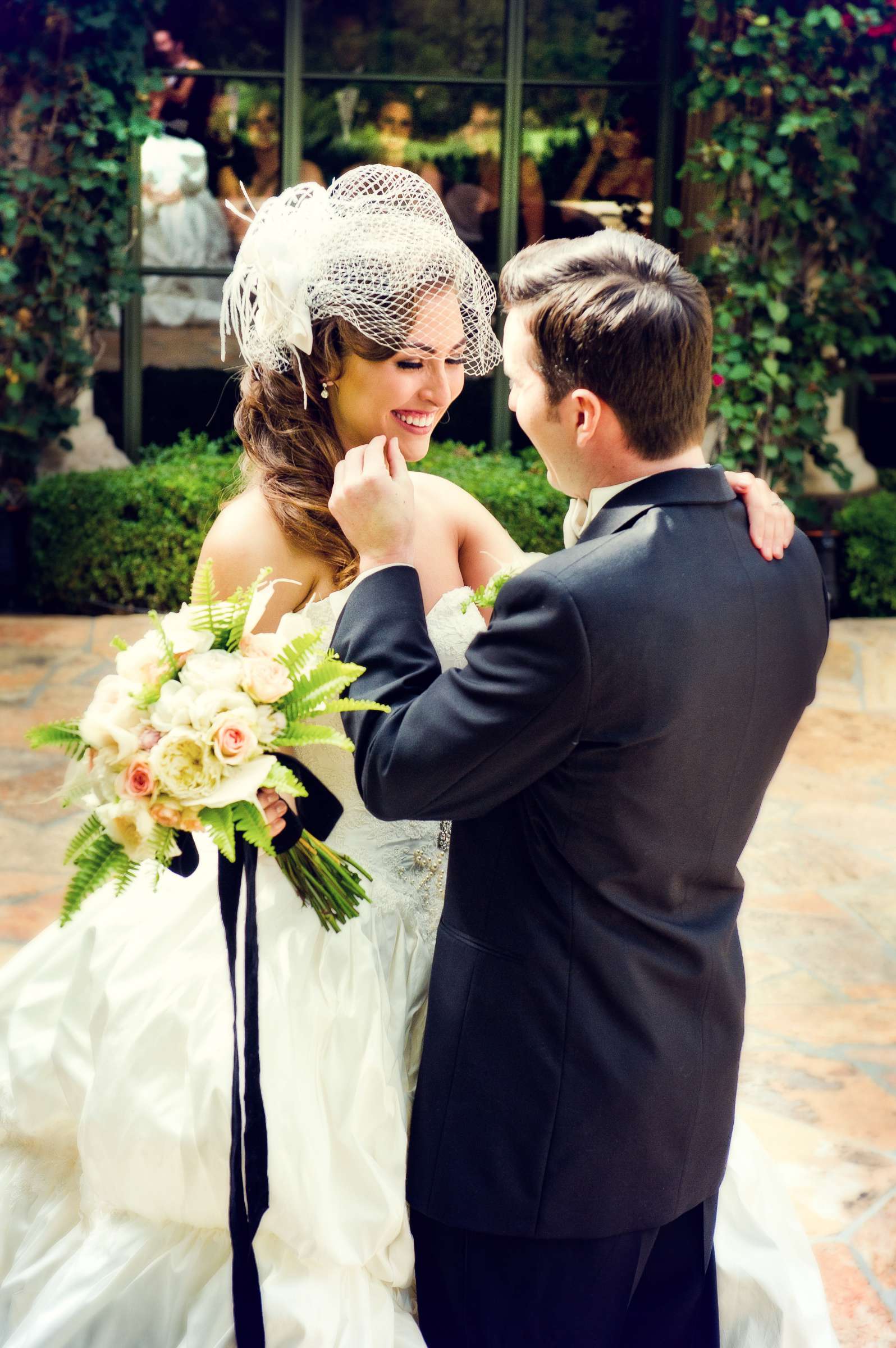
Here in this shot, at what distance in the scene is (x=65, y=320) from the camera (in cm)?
706

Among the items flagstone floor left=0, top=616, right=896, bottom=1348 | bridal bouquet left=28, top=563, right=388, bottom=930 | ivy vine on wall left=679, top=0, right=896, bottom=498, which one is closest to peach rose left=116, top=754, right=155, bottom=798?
bridal bouquet left=28, top=563, right=388, bottom=930

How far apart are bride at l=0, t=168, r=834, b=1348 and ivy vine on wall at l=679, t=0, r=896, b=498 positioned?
195 inches

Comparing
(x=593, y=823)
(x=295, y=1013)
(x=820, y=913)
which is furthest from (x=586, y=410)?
(x=820, y=913)

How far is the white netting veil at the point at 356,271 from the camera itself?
233 centimetres

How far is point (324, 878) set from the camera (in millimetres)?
2180

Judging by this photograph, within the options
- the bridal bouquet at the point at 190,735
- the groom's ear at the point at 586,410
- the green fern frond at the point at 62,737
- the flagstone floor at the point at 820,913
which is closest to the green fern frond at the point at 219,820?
the bridal bouquet at the point at 190,735

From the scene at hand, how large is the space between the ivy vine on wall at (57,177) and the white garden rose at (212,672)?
17.8ft

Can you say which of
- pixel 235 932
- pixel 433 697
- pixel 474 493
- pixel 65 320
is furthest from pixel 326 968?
pixel 65 320

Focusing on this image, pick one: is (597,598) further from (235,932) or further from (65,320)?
(65,320)

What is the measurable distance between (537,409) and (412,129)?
21.8 ft

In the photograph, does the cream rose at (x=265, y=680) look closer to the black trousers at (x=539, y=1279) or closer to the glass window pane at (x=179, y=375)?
the black trousers at (x=539, y=1279)

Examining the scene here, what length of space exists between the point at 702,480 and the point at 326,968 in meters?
0.95

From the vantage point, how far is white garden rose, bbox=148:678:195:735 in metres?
1.82

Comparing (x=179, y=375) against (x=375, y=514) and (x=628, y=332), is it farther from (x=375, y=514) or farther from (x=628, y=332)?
(x=628, y=332)
